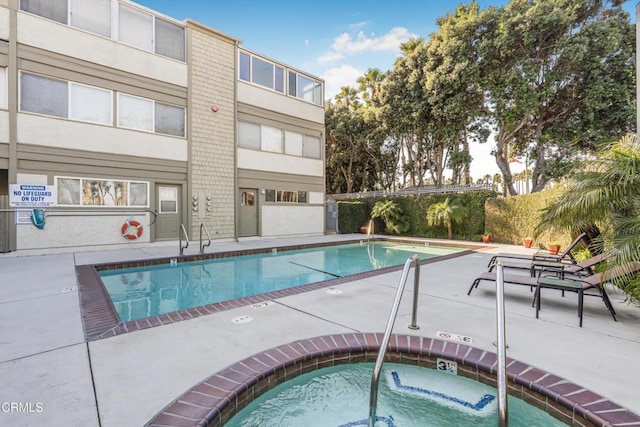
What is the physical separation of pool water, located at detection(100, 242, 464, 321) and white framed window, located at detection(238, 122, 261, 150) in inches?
194

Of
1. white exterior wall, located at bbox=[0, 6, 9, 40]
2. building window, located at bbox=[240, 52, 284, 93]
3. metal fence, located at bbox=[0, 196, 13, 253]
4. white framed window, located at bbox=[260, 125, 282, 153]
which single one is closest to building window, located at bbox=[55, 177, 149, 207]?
metal fence, located at bbox=[0, 196, 13, 253]

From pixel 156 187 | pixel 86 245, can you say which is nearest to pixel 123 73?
pixel 156 187

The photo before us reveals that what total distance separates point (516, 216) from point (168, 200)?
1248 centimetres

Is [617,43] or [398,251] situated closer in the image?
[398,251]

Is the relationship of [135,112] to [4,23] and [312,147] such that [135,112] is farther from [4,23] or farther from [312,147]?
[312,147]

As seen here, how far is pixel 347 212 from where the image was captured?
16391 mm

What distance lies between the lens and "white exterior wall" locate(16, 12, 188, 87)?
27.7ft

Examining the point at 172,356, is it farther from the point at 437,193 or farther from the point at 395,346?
the point at 437,193

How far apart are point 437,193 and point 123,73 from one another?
1289cm

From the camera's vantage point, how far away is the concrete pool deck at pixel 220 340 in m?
2.12

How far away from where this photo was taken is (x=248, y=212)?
1289 cm

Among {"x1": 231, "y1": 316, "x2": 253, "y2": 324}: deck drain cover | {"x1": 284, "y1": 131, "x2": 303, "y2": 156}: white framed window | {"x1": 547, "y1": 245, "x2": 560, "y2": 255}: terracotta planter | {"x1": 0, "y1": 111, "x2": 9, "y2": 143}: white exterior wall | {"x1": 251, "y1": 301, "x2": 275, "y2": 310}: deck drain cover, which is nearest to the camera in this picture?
{"x1": 231, "y1": 316, "x2": 253, "y2": 324}: deck drain cover

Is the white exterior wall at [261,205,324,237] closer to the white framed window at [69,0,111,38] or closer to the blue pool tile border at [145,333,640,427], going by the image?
the white framed window at [69,0,111,38]

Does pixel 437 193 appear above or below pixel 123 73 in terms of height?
below
